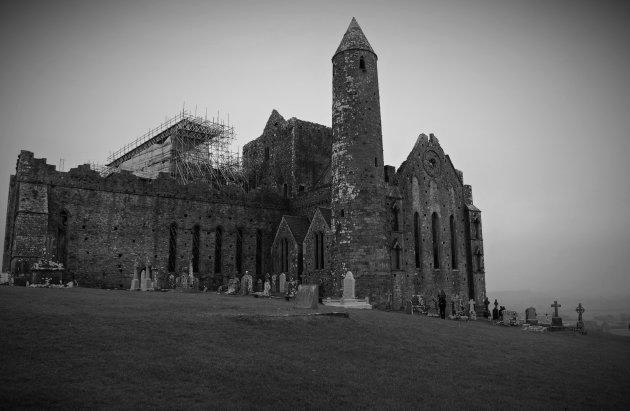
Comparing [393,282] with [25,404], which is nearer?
[25,404]

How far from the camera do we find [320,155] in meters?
43.1

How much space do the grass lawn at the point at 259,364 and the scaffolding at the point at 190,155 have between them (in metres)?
24.5

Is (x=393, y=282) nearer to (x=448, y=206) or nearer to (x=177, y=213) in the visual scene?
(x=448, y=206)

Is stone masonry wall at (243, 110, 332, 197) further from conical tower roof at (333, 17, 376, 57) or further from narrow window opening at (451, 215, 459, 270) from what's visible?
conical tower roof at (333, 17, 376, 57)

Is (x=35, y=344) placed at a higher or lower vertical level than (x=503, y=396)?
higher

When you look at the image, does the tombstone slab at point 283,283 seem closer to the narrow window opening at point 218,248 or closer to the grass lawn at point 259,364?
the narrow window opening at point 218,248

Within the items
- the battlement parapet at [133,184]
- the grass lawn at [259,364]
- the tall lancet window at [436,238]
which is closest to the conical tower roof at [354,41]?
the tall lancet window at [436,238]

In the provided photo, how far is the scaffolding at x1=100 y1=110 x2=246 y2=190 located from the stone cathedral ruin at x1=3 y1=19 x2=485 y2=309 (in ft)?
0.83

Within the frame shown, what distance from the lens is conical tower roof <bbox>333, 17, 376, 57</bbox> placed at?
97.5ft

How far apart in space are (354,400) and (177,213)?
1045 inches

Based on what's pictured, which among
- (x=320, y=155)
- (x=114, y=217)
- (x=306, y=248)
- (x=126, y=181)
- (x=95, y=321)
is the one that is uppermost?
(x=320, y=155)

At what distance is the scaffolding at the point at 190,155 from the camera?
132 feet

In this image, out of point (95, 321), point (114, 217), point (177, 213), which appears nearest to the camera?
point (95, 321)

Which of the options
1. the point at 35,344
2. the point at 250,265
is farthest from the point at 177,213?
the point at 35,344
